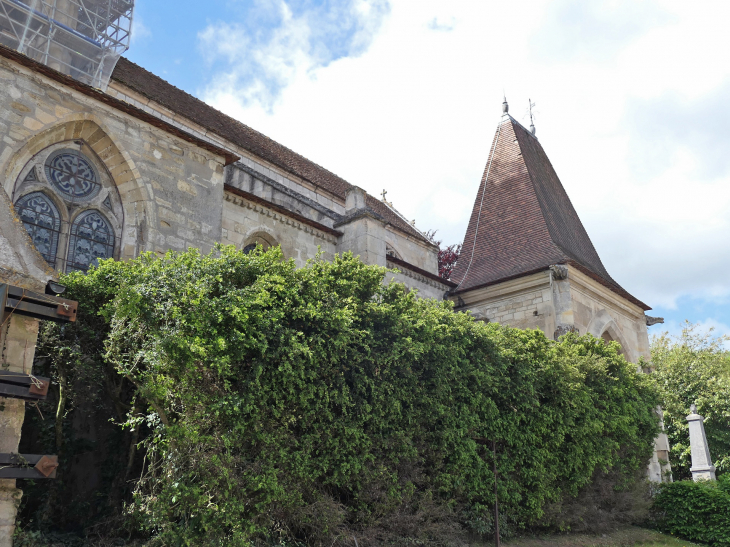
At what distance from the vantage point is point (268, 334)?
5.88 metres

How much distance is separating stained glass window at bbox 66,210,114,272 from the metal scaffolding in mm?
3778

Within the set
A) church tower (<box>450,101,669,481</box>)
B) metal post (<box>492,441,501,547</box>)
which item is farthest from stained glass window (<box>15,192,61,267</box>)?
church tower (<box>450,101,669,481</box>)

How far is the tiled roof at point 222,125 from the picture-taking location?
43.8 ft

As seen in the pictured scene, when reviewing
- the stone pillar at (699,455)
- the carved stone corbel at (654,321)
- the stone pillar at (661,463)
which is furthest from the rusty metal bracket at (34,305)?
the carved stone corbel at (654,321)

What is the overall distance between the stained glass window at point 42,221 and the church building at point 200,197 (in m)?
0.02

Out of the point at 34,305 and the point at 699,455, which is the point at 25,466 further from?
the point at 699,455

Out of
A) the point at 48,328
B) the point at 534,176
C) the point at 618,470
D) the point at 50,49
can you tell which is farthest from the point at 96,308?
the point at 534,176

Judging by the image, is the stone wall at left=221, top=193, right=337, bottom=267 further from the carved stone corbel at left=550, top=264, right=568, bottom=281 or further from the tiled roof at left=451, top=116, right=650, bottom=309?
the tiled roof at left=451, top=116, right=650, bottom=309

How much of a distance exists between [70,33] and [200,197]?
473 centimetres

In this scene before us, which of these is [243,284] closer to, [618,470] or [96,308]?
[96,308]

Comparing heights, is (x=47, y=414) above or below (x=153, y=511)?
above

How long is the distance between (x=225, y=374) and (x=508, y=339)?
490 centimetres

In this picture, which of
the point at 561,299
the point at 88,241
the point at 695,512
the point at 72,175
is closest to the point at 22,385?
the point at 88,241

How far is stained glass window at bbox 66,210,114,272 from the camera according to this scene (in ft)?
28.8
